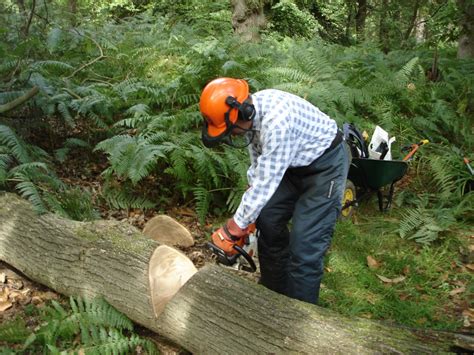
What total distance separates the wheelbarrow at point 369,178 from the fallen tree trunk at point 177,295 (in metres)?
2.49

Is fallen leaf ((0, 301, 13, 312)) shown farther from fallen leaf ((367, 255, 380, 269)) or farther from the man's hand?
fallen leaf ((367, 255, 380, 269))

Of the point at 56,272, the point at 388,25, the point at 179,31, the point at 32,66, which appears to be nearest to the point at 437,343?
the point at 56,272

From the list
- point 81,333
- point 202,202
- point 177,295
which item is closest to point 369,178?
point 202,202

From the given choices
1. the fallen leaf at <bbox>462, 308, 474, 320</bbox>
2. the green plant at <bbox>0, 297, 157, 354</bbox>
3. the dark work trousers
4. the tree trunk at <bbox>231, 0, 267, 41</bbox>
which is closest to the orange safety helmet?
the dark work trousers

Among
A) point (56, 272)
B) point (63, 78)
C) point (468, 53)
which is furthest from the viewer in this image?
point (468, 53)

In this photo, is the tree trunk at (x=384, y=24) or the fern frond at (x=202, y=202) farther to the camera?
the tree trunk at (x=384, y=24)

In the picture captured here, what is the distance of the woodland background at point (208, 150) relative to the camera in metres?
4.16

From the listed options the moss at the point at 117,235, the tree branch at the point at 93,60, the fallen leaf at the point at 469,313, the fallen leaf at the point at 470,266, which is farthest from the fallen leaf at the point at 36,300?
the fallen leaf at the point at 470,266

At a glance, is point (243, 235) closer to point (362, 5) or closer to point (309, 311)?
point (309, 311)

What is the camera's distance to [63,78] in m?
6.16

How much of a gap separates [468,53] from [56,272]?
26.9 ft

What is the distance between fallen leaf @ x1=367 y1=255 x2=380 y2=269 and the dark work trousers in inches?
49.7

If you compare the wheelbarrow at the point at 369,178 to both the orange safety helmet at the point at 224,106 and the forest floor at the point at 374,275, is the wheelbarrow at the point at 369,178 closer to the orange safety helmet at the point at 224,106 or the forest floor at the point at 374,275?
the forest floor at the point at 374,275

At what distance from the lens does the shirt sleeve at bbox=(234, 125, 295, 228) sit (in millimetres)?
2916
